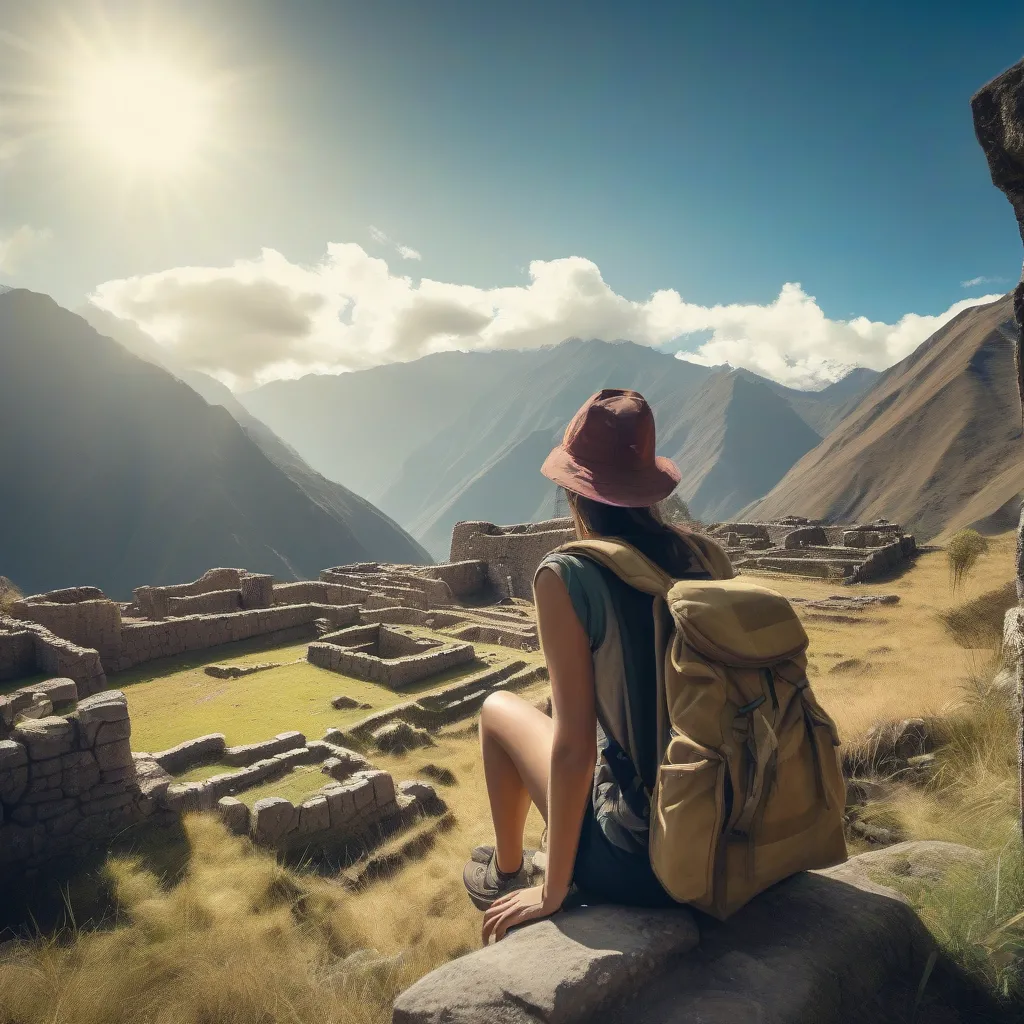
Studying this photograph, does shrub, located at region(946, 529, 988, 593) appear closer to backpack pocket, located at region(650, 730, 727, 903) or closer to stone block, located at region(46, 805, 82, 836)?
backpack pocket, located at region(650, 730, 727, 903)

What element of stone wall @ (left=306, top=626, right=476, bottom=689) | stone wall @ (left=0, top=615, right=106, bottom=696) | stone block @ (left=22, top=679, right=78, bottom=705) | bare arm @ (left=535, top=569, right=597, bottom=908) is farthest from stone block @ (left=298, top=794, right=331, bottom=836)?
stone wall @ (left=0, top=615, right=106, bottom=696)

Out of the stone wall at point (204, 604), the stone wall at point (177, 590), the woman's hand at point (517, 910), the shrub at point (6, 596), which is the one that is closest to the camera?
the woman's hand at point (517, 910)

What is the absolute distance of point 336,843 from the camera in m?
6.22

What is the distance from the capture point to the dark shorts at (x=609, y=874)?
2.25 m

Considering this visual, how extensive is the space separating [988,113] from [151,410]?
118 meters

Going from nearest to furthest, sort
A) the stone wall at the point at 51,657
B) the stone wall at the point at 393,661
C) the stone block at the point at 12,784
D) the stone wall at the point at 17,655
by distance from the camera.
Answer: the stone block at the point at 12,784 < the stone wall at the point at 51,657 < the stone wall at the point at 393,661 < the stone wall at the point at 17,655

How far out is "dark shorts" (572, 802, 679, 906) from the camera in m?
2.25

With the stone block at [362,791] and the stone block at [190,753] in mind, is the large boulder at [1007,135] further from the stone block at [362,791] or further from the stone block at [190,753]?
the stone block at [190,753]

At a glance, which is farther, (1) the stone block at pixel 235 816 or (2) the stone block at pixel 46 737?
(1) the stone block at pixel 235 816

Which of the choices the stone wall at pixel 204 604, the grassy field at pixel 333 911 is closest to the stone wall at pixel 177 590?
the stone wall at pixel 204 604

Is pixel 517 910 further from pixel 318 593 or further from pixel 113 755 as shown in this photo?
pixel 318 593

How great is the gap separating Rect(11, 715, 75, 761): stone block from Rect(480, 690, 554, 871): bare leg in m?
4.98

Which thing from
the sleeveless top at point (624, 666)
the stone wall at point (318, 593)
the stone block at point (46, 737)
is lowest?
the stone wall at point (318, 593)

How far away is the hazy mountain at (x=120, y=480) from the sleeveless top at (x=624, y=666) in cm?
9280
